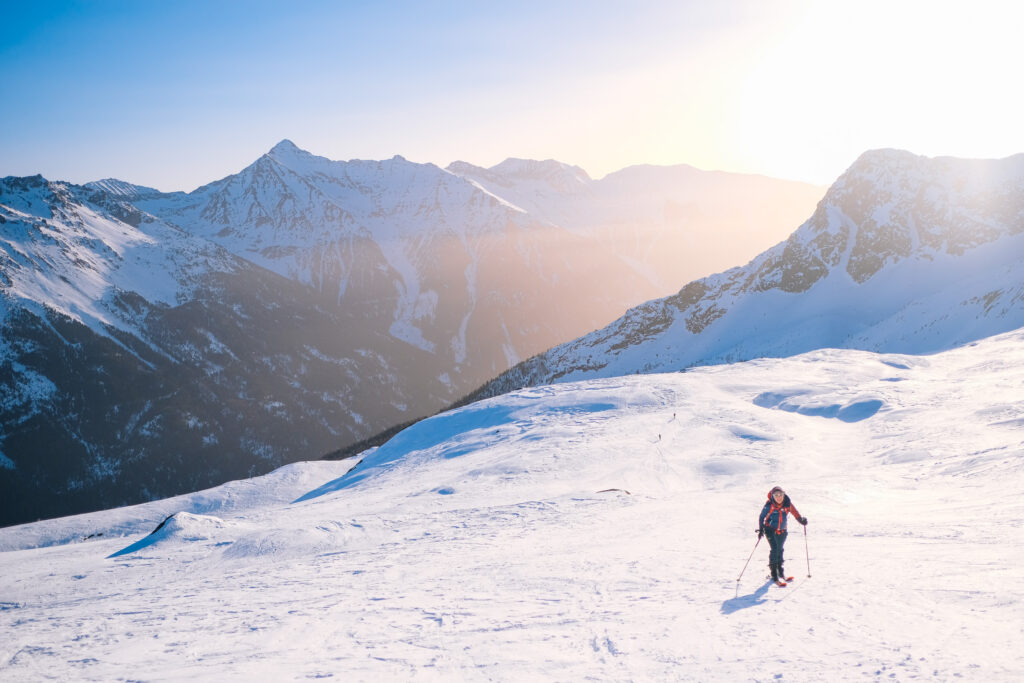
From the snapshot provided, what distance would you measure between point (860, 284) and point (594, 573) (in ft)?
345

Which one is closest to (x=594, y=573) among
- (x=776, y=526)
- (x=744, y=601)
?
(x=744, y=601)

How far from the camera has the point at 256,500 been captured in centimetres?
4309

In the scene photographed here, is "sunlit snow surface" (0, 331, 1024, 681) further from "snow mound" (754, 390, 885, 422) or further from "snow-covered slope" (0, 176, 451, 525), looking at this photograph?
"snow-covered slope" (0, 176, 451, 525)

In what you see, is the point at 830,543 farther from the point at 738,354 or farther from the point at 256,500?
the point at 738,354

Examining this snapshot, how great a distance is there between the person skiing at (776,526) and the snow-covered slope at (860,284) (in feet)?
233

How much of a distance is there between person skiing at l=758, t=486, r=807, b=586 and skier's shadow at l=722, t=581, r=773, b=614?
0.62 metres

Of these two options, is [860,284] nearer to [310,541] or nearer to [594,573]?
[594,573]

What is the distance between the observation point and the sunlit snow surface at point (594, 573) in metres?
8.41

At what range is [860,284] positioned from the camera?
324 feet

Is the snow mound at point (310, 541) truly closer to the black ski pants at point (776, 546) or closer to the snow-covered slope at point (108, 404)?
the black ski pants at point (776, 546)

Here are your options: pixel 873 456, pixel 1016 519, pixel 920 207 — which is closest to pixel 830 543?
pixel 1016 519

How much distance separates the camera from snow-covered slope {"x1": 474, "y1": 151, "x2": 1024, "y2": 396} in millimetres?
80625

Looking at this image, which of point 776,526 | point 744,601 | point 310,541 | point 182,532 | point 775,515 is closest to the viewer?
point 744,601

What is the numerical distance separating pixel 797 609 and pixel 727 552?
11.5 feet
